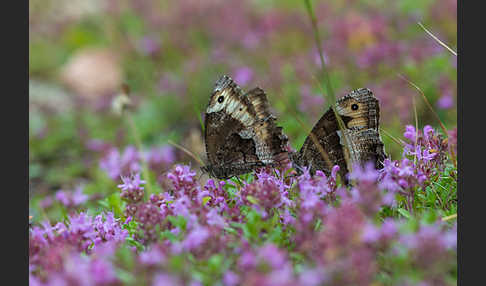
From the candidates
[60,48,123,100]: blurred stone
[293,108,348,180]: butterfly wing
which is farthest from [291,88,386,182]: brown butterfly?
[60,48,123,100]: blurred stone

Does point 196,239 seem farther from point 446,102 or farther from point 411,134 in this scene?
point 446,102

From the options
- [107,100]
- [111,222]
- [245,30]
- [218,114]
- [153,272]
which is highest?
[245,30]

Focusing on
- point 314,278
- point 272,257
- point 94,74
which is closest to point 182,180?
point 272,257

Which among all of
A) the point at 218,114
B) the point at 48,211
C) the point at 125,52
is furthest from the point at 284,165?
the point at 125,52

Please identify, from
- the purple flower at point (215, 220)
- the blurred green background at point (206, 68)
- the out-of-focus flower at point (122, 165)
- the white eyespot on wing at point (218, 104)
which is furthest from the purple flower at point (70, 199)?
the purple flower at point (215, 220)

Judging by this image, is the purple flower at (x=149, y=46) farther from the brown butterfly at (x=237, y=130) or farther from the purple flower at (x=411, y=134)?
the purple flower at (x=411, y=134)

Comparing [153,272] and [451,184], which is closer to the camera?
[153,272]

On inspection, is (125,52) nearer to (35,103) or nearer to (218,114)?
(35,103)

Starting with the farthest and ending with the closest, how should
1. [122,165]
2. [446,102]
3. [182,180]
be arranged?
[446,102], [122,165], [182,180]
